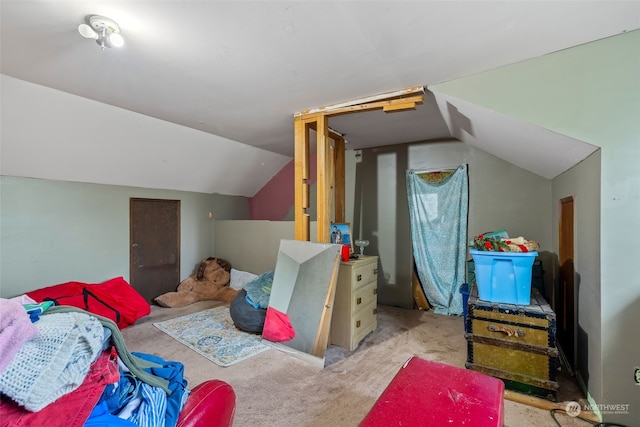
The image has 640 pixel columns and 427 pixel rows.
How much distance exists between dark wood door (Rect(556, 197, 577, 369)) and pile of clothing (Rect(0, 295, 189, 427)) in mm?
3083

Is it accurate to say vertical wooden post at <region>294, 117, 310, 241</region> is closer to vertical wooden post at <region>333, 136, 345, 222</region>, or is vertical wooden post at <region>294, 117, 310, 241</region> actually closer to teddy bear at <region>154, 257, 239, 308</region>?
vertical wooden post at <region>333, 136, 345, 222</region>

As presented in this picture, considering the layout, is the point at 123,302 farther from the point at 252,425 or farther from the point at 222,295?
the point at 252,425

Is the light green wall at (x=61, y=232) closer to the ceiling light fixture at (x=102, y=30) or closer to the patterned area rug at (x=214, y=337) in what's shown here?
the patterned area rug at (x=214, y=337)

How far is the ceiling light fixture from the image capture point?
→ 5.55ft

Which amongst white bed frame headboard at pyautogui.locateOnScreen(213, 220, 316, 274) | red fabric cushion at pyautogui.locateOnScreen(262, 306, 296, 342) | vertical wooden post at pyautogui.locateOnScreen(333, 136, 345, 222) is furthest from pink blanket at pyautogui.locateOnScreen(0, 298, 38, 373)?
white bed frame headboard at pyautogui.locateOnScreen(213, 220, 316, 274)

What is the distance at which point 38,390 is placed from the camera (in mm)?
757

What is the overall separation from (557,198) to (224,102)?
358 cm

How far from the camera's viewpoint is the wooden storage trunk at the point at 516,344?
7.07 feet

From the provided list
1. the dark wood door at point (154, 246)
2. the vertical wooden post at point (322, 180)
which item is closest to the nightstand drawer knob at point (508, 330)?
the vertical wooden post at point (322, 180)

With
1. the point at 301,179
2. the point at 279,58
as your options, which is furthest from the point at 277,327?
the point at 279,58

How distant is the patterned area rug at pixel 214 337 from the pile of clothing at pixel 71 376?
1.83m

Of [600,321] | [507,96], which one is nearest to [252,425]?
[600,321]

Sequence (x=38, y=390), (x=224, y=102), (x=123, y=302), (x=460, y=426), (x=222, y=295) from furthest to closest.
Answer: (x=222, y=295) < (x=123, y=302) < (x=224, y=102) < (x=460, y=426) < (x=38, y=390)

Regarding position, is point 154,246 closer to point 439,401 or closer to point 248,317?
point 248,317
